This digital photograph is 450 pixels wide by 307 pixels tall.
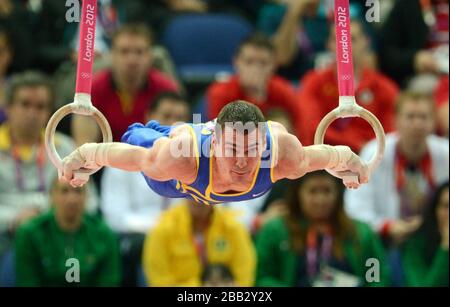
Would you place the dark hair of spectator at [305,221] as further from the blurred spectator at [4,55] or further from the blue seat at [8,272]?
the blurred spectator at [4,55]

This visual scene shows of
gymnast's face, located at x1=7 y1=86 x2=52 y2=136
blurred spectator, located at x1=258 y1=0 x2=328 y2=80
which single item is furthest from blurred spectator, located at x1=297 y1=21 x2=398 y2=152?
gymnast's face, located at x1=7 y1=86 x2=52 y2=136

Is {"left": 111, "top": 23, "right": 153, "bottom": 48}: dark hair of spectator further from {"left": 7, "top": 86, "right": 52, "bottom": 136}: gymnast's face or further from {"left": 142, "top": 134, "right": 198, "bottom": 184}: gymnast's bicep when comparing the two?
{"left": 142, "top": 134, "right": 198, "bottom": 184}: gymnast's bicep

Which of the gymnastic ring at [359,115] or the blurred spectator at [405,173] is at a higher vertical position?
the blurred spectator at [405,173]

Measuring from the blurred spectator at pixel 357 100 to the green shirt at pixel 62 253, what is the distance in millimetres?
1824

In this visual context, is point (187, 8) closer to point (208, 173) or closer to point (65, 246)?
point (65, 246)

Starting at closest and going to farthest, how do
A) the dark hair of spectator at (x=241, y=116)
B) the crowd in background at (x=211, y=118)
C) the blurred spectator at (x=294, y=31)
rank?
the dark hair of spectator at (x=241, y=116)
the crowd in background at (x=211, y=118)
the blurred spectator at (x=294, y=31)

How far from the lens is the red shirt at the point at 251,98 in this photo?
7.25 metres

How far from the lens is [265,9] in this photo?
8.73m

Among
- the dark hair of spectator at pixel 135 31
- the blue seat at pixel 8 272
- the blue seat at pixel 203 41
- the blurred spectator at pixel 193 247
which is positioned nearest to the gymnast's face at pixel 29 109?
the dark hair of spectator at pixel 135 31

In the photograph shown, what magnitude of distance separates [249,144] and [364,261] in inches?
93.9

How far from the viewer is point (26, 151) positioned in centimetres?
684

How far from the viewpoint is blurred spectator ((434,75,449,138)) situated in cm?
757

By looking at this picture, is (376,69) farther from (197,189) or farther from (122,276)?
(197,189)
